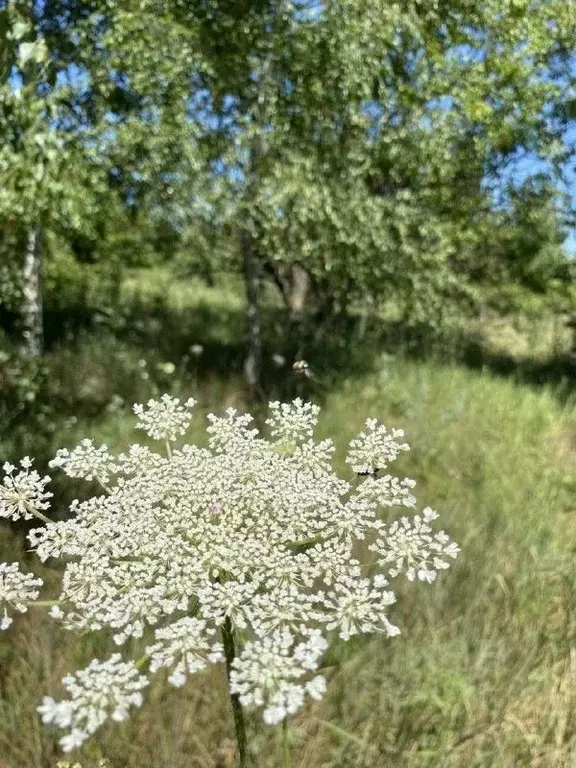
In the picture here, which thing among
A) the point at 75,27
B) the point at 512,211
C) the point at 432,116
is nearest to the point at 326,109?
the point at 432,116

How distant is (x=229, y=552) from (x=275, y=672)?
1.30 ft

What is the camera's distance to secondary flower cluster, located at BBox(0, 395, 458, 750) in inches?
55.8

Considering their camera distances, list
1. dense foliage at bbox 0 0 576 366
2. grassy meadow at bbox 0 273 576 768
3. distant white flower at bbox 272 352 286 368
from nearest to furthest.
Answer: grassy meadow at bbox 0 273 576 768, dense foliage at bbox 0 0 576 366, distant white flower at bbox 272 352 286 368

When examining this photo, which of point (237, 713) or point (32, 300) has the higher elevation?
point (32, 300)

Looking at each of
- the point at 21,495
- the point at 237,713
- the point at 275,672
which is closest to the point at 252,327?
the point at 21,495

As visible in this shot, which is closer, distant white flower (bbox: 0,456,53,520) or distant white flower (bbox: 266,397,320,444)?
Result: distant white flower (bbox: 0,456,53,520)

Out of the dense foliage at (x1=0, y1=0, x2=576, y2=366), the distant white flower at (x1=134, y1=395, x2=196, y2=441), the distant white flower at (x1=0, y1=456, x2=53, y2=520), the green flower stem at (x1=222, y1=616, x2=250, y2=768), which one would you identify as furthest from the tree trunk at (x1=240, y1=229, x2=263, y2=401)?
the green flower stem at (x1=222, y1=616, x2=250, y2=768)

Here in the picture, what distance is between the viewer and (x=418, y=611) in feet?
14.2

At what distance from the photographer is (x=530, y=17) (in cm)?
912

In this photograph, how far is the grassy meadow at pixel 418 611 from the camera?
134 inches

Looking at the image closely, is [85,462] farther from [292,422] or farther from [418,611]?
[418,611]

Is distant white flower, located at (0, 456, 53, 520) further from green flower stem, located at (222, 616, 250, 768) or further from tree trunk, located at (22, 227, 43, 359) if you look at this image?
tree trunk, located at (22, 227, 43, 359)

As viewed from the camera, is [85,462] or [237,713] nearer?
[237,713]

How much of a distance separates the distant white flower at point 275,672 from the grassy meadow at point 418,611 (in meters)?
1.73
